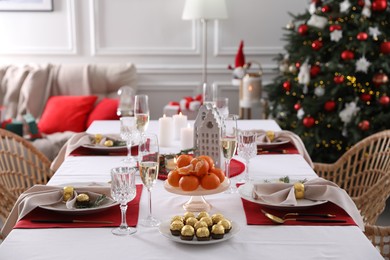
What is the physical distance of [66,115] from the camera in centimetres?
434

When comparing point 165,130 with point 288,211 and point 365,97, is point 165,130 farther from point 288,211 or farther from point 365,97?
point 365,97

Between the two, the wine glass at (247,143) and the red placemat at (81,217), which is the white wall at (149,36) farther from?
the red placemat at (81,217)

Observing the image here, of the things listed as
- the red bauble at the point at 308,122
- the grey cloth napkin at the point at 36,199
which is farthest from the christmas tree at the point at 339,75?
the grey cloth napkin at the point at 36,199

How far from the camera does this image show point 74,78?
453cm

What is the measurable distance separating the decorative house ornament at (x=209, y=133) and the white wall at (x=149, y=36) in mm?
2908

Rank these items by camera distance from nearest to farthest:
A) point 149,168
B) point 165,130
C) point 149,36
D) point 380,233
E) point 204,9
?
point 149,168
point 380,233
point 165,130
point 204,9
point 149,36

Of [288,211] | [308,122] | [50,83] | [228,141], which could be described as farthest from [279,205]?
[50,83]

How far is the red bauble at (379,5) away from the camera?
146 inches

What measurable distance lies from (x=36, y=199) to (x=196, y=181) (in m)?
0.47

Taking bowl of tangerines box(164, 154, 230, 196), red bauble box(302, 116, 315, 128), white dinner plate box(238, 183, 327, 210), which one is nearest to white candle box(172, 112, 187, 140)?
white dinner plate box(238, 183, 327, 210)

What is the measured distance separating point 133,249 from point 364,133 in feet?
8.64

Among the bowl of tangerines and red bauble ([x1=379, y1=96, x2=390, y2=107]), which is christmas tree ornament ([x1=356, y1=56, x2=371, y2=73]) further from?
the bowl of tangerines

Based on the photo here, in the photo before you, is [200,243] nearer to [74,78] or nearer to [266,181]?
[266,181]

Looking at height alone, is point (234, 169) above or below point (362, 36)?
below
